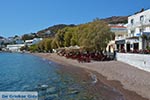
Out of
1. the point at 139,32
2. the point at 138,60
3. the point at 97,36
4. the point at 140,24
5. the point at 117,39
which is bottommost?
the point at 138,60

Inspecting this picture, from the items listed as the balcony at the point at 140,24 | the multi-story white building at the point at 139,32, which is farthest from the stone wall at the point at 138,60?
the balcony at the point at 140,24

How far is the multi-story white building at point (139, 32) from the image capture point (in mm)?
42631

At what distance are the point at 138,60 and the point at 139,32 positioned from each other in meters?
20.7

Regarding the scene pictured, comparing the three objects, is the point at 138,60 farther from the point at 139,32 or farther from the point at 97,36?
the point at 139,32

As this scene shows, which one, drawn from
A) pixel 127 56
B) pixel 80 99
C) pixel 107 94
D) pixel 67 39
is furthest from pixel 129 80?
pixel 67 39

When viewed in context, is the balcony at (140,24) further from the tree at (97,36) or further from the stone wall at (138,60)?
the stone wall at (138,60)

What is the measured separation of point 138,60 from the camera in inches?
1111

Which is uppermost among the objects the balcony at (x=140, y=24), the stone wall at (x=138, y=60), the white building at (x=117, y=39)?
the balcony at (x=140, y=24)

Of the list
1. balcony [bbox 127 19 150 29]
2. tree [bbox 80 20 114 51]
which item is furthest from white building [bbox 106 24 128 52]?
tree [bbox 80 20 114 51]

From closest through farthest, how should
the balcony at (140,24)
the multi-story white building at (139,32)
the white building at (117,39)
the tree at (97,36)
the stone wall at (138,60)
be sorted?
1. the stone wall at (138,60)
2. the multi-story white building at (139,32)
3. the tree at (97,36)
4. the balcony at (140,24)
5. the white building at (117,39)

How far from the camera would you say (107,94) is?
17.0m

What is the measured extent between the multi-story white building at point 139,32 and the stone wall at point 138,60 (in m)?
8.05

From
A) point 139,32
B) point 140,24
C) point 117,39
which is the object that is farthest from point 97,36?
point 117,39

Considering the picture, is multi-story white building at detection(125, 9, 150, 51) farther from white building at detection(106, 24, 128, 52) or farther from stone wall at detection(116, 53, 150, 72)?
stone wall at detection(116, 53, 150, 72)
